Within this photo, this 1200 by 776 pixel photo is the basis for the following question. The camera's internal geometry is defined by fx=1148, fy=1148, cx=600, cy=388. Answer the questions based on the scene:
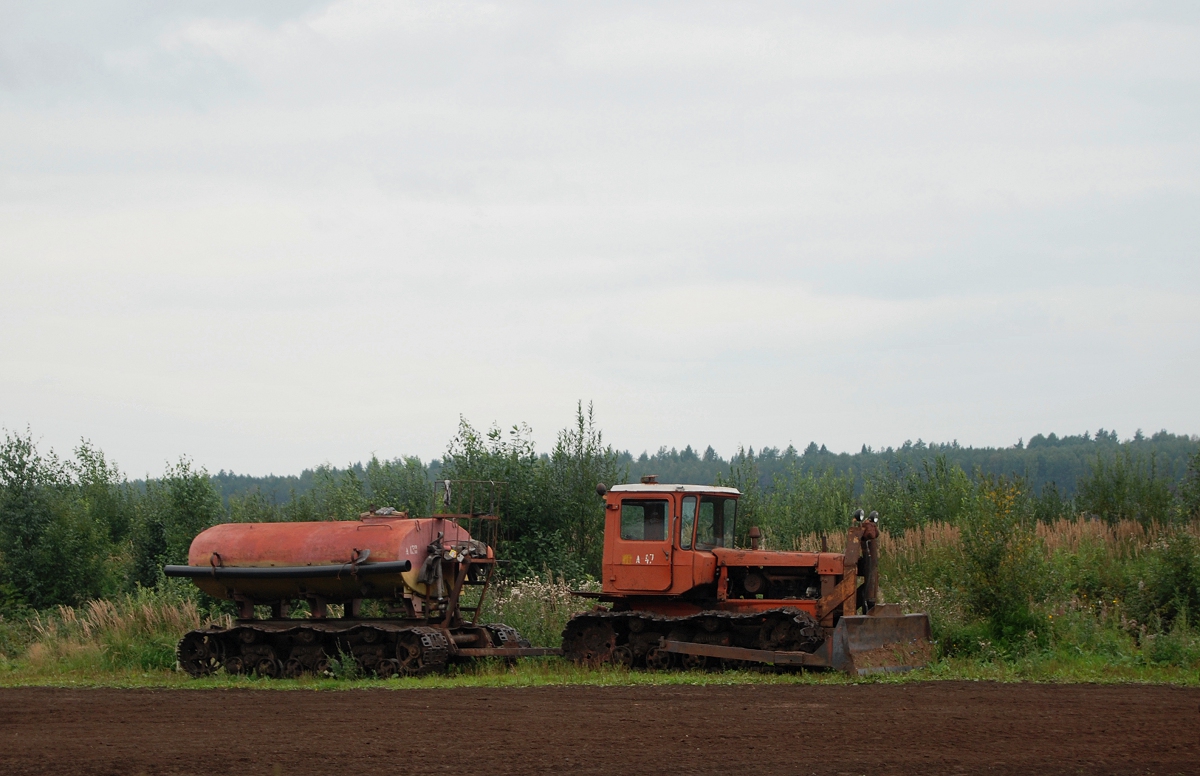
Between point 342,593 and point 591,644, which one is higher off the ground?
point 342,593

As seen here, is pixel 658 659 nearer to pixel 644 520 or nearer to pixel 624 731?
pixel 644 520

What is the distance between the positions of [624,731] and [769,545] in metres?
17.0

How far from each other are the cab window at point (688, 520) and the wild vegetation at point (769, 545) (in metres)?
2.62

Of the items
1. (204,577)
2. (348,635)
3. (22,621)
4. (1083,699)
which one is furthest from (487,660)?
(22,621)

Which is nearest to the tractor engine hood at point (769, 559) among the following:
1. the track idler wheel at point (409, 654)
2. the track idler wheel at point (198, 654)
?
the track idler wheel at point (409, 654)

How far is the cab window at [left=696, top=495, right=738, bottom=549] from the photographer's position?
56.0ft

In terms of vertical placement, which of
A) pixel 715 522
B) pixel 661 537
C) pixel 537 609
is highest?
pixel 715 522

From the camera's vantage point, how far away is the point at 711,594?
17.1 m

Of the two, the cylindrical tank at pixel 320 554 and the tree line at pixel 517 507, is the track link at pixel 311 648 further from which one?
the tree line at pixel 517 507

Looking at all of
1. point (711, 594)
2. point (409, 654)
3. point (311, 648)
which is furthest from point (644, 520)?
point (311, 648)

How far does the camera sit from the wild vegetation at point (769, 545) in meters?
17.7

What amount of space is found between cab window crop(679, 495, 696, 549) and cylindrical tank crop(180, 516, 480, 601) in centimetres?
369

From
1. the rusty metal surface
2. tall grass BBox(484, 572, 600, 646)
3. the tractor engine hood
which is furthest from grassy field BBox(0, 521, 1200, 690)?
the tractor engine hood

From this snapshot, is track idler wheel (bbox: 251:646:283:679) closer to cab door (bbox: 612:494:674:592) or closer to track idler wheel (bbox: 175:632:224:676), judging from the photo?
track idler wheel (bbox: 175:632:224:676)
